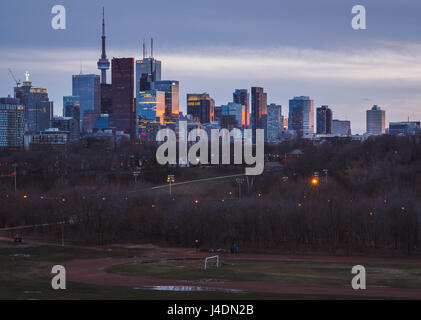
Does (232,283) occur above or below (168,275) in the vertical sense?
above

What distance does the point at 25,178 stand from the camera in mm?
127062

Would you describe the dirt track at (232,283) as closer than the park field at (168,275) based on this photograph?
No

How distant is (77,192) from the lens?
83000 mm

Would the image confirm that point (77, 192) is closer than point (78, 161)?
Yes

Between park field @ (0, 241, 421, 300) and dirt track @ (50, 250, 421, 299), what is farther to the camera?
dirt track @ (50, 250, 421, 299)

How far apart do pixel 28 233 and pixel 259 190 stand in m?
42.3

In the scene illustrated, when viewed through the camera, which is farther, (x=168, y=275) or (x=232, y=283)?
(x=168, y=275)

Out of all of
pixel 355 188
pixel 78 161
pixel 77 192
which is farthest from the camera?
pixel 78 161
